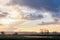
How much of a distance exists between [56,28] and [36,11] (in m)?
0.35

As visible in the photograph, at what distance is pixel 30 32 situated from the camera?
182cm

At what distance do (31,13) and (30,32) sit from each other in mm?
253

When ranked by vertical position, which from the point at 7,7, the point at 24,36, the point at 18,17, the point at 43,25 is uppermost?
the point at 7,7

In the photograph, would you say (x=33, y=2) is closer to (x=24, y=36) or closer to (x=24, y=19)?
(x=24, y=19)

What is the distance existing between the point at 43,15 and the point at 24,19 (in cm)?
26

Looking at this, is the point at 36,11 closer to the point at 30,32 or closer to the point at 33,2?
the point at 33,2

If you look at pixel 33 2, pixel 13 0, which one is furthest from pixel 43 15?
pixel 13 0

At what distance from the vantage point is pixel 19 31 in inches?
71.7

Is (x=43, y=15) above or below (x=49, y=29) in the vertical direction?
above

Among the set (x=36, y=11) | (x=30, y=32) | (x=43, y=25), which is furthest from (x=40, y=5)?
(x=30, y=32)

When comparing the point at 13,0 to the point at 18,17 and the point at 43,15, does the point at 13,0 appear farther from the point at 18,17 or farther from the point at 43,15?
the point at 43,15

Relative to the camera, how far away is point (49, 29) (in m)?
1.80

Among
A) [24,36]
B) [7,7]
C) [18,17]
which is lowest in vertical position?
[24,36]

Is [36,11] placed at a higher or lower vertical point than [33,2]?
lower
